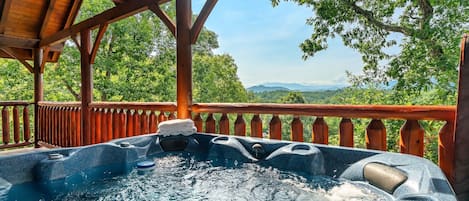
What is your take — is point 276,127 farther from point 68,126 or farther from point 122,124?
point 68,126

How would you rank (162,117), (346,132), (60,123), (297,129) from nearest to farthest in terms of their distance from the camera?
(346,132) → (297,129) → (162,117) → (60,123)

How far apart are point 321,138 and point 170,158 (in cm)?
116

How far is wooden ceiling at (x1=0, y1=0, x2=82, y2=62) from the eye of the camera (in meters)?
5.12

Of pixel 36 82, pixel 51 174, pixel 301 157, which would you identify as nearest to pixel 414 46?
pixel 301 157

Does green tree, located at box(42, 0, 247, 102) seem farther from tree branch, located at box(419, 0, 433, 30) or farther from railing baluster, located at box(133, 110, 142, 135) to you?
railing baluster, located at box(133, 110, 142, 135)

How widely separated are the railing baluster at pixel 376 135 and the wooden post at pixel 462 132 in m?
0.41

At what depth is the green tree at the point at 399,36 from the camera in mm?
4840

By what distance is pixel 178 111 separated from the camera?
3020 mm

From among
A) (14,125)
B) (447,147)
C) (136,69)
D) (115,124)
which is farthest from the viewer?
(136,69)

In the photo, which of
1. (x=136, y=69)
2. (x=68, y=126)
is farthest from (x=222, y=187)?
(x=136, y=69)

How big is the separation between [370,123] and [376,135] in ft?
0.28

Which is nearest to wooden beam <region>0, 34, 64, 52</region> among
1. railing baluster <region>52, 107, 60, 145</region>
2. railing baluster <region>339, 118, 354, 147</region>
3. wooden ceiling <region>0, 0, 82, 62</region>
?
wooden ceiling <region>0, 0, 82, 62</region>

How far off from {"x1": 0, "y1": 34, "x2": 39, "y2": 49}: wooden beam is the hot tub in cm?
466

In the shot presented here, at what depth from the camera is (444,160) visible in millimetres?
1627
